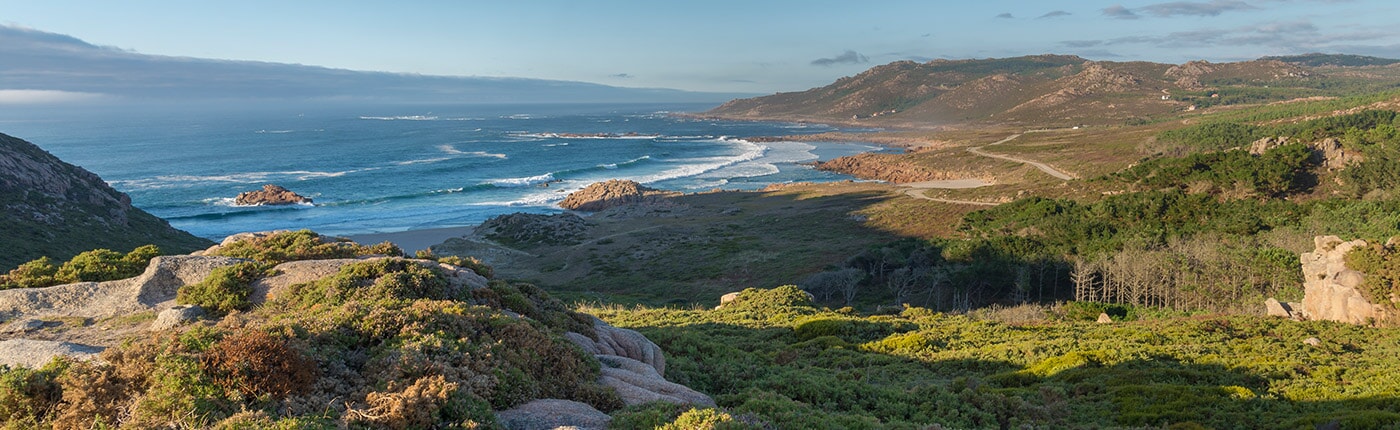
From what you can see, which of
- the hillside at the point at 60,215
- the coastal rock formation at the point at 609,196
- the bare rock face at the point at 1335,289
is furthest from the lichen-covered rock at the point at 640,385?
the coastal rock formation at the point at 609,196

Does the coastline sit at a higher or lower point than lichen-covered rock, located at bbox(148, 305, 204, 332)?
lower

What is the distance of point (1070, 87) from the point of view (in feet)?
642

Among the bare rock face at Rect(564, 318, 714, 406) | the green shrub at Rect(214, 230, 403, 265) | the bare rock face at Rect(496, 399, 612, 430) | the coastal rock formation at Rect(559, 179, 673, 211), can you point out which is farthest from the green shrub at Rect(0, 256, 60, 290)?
the coastal rock formation at Rect(559, 179, 673, 211)

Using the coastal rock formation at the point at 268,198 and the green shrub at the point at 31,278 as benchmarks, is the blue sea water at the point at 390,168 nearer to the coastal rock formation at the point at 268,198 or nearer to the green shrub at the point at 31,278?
the coastal rock formation at the point at 268,198

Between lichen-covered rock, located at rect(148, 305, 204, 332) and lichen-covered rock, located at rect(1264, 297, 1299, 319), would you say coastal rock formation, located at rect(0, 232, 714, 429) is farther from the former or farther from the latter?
lichen-covered rock, located at rect(1264, 297, 1299, 319)

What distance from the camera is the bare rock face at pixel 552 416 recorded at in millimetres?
7137

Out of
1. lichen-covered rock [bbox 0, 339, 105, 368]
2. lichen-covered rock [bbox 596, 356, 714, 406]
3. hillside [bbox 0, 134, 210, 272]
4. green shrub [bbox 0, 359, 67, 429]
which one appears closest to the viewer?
green shrub [bbox 0, 359, 67, 429]

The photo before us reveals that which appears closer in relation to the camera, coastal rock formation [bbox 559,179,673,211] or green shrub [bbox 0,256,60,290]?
green shrub [bbox 0,256,60,290]

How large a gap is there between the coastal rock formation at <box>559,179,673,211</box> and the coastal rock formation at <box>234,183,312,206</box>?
27.5m

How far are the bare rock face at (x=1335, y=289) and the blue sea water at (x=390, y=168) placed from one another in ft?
201

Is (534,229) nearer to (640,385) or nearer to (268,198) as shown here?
(268,198)

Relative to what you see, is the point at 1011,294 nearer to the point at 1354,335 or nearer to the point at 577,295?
the point at 1354,335

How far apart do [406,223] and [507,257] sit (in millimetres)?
19779

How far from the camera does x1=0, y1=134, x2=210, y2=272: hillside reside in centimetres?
3606
